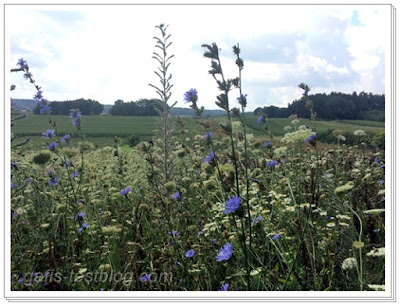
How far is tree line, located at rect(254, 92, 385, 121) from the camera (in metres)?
3.10

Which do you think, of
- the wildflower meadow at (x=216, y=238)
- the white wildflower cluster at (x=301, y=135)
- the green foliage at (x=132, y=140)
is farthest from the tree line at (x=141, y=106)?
the green foliage at (x=132, y=140)

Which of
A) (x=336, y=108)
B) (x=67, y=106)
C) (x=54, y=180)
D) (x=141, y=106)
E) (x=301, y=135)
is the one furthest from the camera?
(x=336, y=108)

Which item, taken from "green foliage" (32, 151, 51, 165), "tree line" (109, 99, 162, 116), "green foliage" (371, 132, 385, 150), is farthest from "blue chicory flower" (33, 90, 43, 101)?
"green foliage" (371, 132, 385, 150)

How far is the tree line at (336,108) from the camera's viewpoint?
3100mm

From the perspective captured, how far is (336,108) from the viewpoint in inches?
162

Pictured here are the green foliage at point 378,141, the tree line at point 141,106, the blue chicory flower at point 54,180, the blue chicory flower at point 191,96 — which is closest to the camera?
the blue chicory flower at point 191,96

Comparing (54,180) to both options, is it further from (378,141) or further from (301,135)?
(378,141)

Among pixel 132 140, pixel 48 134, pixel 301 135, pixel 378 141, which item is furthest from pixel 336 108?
pixel 132 140

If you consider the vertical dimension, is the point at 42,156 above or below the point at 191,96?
below

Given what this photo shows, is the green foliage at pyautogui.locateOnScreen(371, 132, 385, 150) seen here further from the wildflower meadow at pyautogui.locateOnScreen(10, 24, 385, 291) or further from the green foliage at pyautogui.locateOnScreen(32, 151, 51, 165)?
the green foliage at pyautogui.locateOnScreen(32, 151, 51, 165)

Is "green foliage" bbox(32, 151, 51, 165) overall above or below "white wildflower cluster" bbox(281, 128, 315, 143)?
below

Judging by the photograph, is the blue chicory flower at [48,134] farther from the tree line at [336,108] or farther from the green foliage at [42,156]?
the tree line at [336,108]

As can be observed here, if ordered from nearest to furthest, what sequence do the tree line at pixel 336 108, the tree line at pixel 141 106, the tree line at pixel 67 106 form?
the tree line at pixel 336 108 < the tree line at pixel 67 106 < the tree line at pixel 141 106
